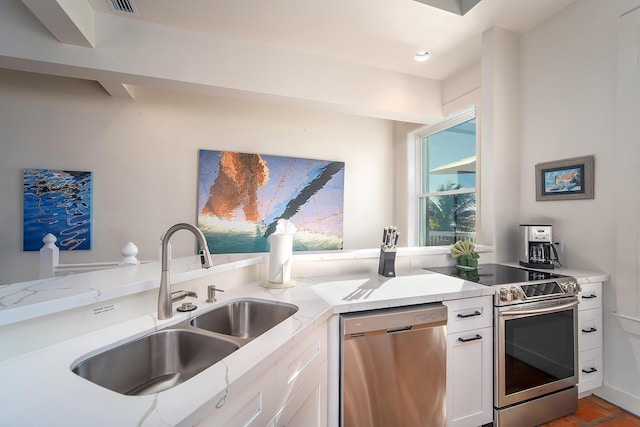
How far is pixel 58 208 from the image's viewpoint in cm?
264

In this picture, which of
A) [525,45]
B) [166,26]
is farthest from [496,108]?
[166,26]

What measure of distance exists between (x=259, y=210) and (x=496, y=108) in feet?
8.52

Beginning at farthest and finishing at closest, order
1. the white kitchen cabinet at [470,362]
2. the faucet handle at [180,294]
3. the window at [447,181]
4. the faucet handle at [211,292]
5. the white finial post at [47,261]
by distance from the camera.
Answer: the window at [447,181] < the white finial post at [47,261] < the white kitchen cabinet at [470,362] < the faucet handle at [211,292] < the faucet handle at [180,294]

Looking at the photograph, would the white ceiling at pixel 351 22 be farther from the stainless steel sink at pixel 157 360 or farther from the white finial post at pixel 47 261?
the stainless steel sink at pixel 157 360

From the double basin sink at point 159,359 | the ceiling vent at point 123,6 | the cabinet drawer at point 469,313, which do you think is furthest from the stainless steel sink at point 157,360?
the ceiling vent at point 123,6

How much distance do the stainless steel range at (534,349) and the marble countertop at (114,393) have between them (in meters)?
0.79

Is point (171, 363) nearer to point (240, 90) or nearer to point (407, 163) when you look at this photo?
point (240, 90)

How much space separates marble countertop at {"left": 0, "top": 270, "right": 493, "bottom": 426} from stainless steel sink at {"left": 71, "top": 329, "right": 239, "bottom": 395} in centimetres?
4

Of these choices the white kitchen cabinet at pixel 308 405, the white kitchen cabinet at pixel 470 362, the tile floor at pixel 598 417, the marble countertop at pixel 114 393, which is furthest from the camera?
the tile floor at pixel 598 417

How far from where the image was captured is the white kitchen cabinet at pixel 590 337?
1.80 metres

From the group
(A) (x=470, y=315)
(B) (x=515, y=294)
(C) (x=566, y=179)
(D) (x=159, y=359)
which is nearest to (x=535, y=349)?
(B) (x=515, y=294)

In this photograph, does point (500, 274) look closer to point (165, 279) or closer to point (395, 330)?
point (395, 330)

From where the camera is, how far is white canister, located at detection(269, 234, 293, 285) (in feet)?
→ 5.26

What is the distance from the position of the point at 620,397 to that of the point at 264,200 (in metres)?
3.32
